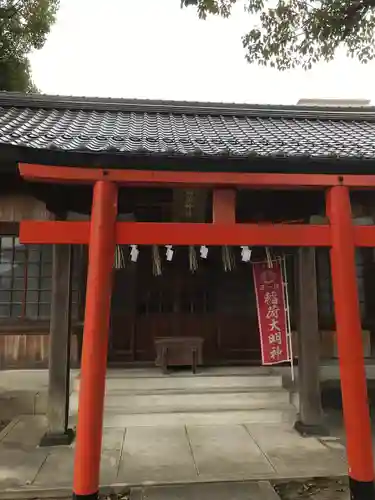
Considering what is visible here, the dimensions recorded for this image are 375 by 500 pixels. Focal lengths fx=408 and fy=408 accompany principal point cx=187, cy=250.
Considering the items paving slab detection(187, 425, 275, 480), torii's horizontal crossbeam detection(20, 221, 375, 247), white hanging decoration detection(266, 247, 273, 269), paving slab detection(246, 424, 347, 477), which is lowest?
paving slab detection(246, 424, 347, 477)

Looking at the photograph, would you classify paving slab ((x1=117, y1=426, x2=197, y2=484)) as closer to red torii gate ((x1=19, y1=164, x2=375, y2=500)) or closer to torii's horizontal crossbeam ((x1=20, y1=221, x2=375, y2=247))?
red torii gate ((x1=19, y1=164, x2=375, y2=500))

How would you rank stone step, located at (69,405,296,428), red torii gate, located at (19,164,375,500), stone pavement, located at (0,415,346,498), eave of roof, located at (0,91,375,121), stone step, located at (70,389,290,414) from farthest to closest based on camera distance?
eave of roof, located at (0,91,375,121), stone step, located at (70,389,290,414), stone step, located at (69,405,296,428), stone pavement, located at (0,415,346,498), red torii gate, located at (19,164,375,500)

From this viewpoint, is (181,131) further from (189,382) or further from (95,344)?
(189,382)

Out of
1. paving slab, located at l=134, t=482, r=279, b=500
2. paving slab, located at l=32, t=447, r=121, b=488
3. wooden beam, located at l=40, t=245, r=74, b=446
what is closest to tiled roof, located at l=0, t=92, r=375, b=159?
wooden beam, located at l=40, t=245, r=74, b=446

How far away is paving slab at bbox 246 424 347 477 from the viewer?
4.98m

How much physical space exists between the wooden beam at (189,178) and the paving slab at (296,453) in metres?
3.42

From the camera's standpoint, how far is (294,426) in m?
6.70

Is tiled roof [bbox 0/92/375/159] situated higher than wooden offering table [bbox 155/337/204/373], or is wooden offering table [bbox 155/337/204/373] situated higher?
tiled roof [bbox 0/92/375/159]

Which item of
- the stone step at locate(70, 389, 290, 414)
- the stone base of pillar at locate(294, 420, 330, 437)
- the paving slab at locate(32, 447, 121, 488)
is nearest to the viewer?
the paving slab at locate(32, 447, 121, 488)

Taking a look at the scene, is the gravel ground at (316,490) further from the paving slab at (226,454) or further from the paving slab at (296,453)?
the paving slab at (226,454)

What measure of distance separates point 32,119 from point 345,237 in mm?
5115

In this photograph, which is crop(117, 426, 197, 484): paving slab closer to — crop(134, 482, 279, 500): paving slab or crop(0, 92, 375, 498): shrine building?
crop(134, 482, 279, 500): paving slab

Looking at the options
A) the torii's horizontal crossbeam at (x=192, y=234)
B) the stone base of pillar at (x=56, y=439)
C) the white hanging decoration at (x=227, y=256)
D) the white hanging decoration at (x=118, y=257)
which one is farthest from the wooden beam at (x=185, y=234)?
the white hanging decoration at (x=227, y=256)

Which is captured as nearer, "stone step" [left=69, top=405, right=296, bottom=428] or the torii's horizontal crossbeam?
the torii's horizontal crossbeam
